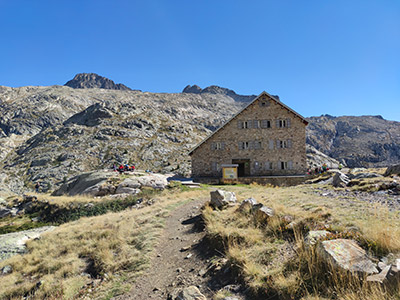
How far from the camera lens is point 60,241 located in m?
13.1

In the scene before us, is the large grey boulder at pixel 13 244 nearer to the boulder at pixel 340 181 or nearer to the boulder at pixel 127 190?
the boulder at pixel 127 190

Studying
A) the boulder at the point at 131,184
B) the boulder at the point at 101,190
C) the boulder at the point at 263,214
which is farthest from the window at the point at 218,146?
the boulder at the point at 263,214

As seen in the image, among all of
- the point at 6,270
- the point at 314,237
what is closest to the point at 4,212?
the point at 6,270

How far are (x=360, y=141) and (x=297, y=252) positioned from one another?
195 metres

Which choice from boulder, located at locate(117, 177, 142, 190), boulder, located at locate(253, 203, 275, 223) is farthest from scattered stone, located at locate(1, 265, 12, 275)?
boulder, located at locate(117, 177, 142, 190)

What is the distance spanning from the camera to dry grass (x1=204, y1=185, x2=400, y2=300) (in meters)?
4.38

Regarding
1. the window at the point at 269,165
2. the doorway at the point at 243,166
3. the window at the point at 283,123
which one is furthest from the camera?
the doorway at the point at 243,166

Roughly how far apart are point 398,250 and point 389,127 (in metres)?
230

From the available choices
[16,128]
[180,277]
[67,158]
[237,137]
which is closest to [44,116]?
[16,128]

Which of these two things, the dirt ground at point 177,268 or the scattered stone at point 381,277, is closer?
the scattered stone at point 381,277

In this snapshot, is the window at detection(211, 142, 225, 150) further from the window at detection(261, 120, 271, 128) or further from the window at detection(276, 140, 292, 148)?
the window at detection(276, 140, 292, 148)

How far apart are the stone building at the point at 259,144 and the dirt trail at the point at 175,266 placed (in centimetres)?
2726

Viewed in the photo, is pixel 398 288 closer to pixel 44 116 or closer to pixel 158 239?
pixel 158 239

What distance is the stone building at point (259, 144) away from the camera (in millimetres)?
36875
